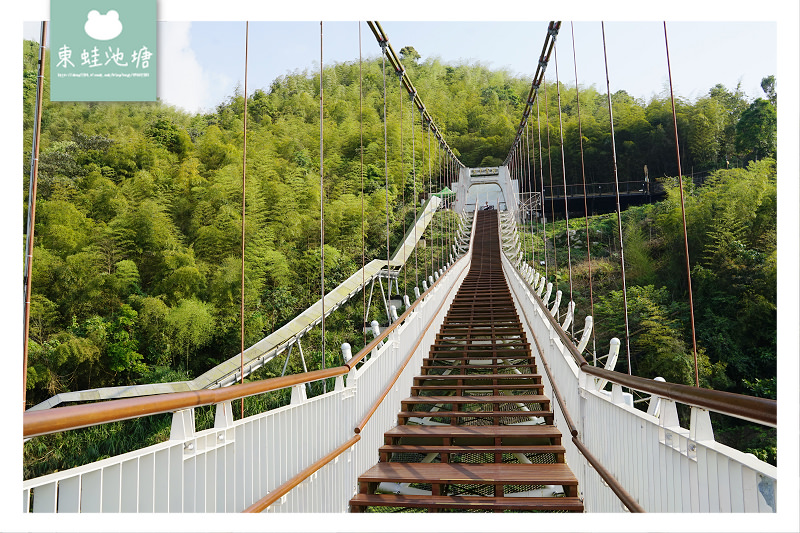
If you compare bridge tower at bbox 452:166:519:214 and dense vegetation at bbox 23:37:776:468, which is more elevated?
bridge tower at bbox 452:166:519:214

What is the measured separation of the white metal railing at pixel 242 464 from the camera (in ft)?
5.06

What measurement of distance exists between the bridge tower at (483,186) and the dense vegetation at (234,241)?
7.36 meters

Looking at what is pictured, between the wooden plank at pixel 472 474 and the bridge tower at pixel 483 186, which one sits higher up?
the bridge tower at pixel 483 186

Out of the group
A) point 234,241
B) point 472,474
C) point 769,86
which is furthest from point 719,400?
point 769,86

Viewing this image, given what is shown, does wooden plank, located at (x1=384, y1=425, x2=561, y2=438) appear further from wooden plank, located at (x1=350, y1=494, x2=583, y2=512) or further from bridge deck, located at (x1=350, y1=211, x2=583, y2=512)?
wooden plank, located at (x1=350, y1=494, x2=583, y2=512)

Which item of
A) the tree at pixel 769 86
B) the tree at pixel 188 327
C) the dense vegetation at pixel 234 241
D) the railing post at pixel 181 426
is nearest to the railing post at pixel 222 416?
the railing post at pixel 181 426

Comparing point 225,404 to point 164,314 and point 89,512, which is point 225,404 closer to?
point 89,512

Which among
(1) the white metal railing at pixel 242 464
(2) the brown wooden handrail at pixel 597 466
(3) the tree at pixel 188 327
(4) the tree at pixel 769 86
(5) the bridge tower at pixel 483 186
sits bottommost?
(3) the tree at pixel 188 327

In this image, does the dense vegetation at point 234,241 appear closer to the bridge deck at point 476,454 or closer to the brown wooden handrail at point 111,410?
the bridge deck at point 476,454

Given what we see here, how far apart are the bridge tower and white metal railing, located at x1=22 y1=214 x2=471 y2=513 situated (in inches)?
1437

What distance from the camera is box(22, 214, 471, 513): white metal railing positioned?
60.7 inches

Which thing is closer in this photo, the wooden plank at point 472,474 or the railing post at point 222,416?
the railing post at point 222,416

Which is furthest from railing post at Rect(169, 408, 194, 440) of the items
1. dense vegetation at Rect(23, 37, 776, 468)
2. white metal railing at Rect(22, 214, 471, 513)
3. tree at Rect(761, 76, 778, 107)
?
tree at Rect(761, 76, 778, 107)
